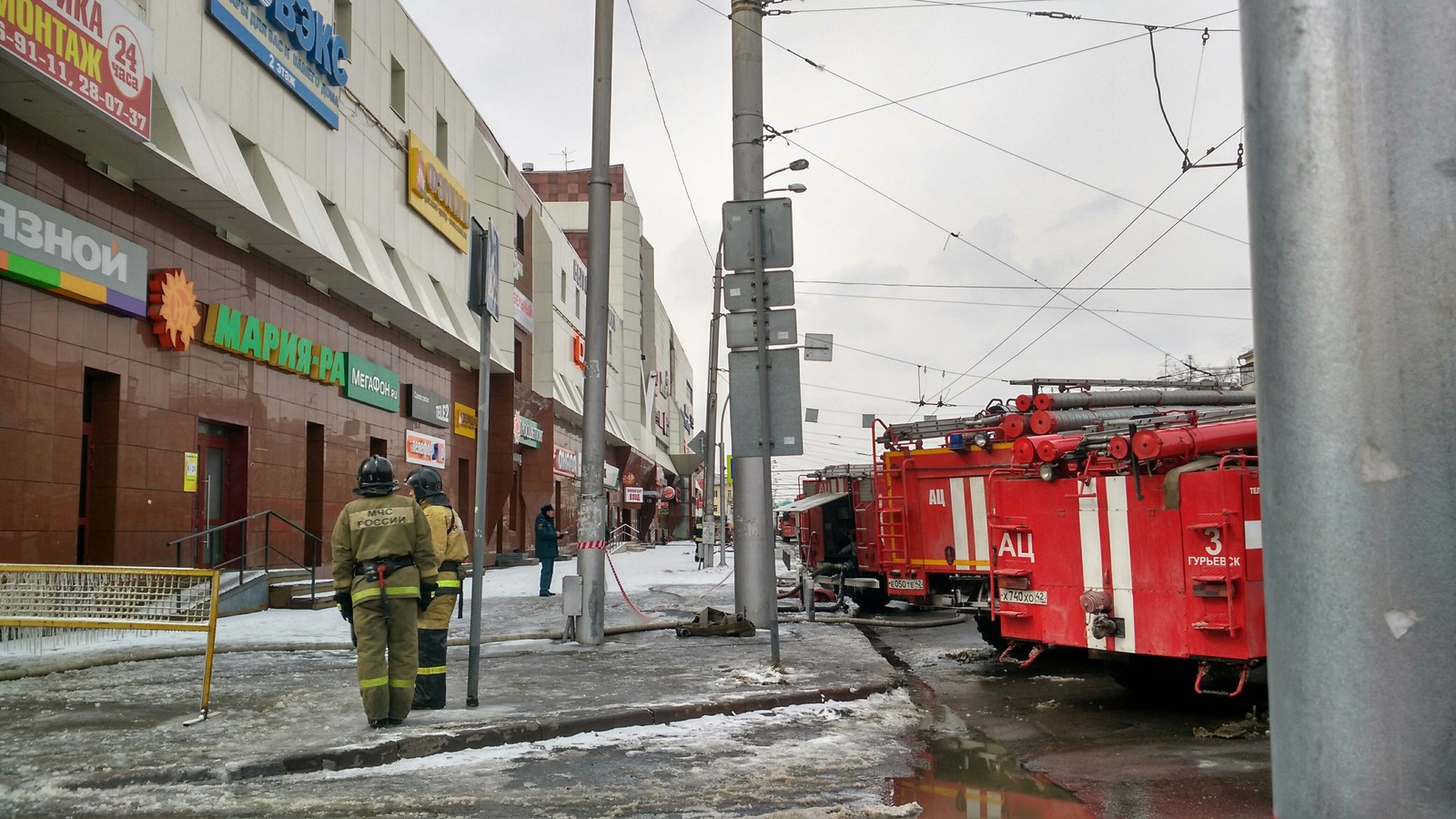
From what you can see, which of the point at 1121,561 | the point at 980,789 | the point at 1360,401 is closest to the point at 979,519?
the point at 1121,561

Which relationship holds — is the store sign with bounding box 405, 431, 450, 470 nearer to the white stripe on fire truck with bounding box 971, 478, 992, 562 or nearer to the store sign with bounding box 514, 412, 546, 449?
the store sign with bounding box 514, 412, 546, 449

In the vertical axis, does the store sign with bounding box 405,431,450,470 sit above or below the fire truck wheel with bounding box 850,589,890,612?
above

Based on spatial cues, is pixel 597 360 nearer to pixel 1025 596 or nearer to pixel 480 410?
pixel 480 410

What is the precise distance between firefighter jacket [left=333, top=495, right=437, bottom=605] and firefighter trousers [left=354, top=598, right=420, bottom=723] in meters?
0.10

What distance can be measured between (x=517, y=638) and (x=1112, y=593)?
6.76m

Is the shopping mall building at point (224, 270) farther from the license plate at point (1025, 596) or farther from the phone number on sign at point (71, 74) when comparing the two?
the license plate at point (1025, 596)

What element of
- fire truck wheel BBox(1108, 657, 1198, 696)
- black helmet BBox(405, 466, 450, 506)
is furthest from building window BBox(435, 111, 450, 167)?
fire truck wheel BBox(1108, 657, 1198, 696)

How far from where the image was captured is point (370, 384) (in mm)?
23734

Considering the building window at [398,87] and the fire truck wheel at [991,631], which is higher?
the building window at [398,87]

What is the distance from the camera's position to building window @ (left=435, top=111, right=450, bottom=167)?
1125 inches

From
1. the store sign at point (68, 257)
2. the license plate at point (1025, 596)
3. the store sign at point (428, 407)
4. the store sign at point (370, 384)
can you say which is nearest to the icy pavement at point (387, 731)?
the license plate at point (1025, 596)

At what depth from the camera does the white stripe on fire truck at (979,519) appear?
11906 millimetres

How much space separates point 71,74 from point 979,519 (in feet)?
35.7

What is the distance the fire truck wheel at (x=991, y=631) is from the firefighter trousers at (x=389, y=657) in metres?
5.60
